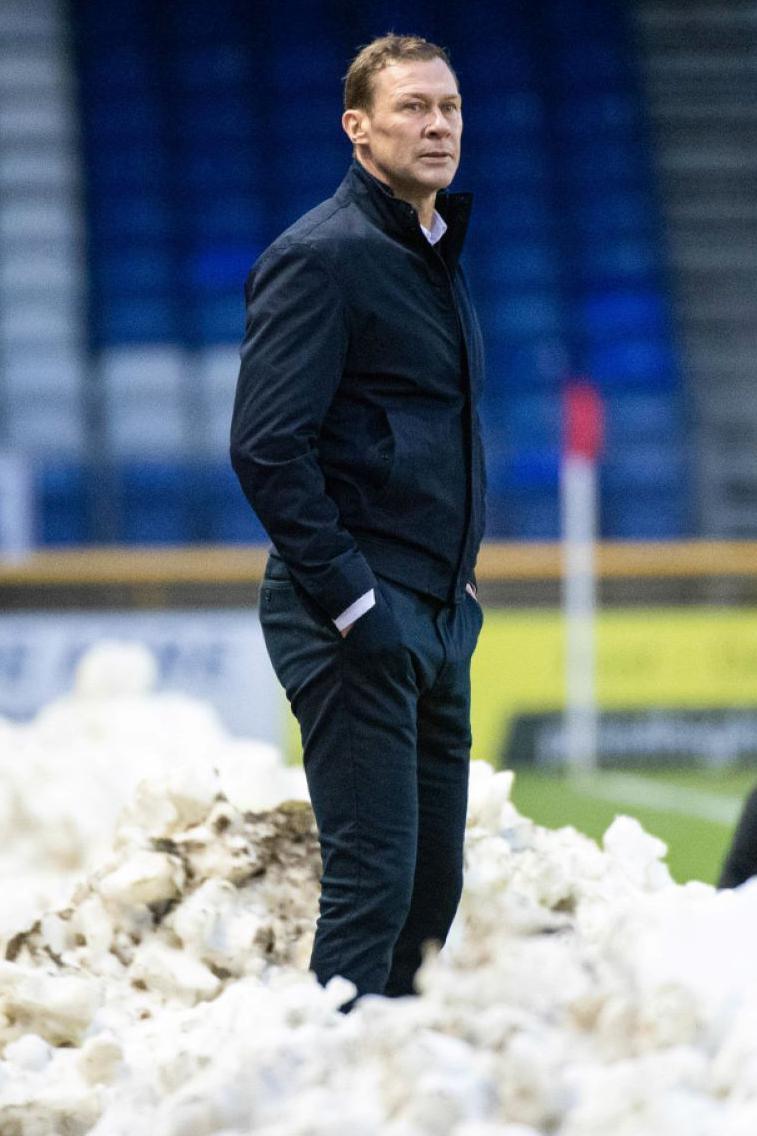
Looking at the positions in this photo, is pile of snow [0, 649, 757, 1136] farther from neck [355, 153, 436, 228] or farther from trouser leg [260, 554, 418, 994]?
neck [355, 153, 436, 228]

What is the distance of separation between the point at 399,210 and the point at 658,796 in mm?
6817

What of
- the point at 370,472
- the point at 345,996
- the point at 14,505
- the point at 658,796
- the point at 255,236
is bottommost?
the point at 658,796

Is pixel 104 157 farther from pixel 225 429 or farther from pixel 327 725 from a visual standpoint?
pixel 327 725

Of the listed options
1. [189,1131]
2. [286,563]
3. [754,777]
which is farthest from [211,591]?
[189,1131]

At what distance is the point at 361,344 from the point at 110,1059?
3.23 ft

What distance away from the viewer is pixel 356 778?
8.63ft

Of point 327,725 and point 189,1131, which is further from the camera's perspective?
point 327,725

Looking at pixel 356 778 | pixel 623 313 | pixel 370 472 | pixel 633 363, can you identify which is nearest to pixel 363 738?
pixel 356 778

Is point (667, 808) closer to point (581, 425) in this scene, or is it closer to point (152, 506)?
point (581, 425)

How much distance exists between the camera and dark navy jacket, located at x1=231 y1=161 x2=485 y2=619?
8.46ft

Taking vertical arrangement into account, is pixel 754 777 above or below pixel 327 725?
below

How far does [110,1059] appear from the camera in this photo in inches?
93.4

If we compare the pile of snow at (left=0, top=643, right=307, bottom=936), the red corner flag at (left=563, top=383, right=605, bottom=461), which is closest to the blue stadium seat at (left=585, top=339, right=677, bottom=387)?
the red corner flag at (left=563, top=383, right=605, bottom=461)

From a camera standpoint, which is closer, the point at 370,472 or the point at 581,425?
A: the point at 370,472
